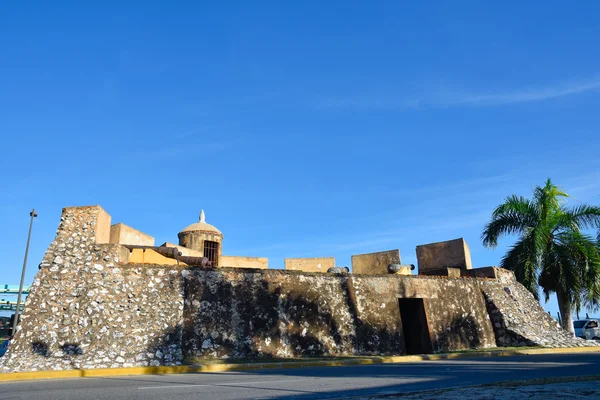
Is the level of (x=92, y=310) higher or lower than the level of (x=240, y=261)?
lower

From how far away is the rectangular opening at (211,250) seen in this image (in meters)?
25.1

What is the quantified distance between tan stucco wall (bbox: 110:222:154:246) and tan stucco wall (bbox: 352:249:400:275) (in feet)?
31.3

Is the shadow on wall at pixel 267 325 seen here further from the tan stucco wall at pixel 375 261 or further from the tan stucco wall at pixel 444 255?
the tan stucco wall at pixel 444 255

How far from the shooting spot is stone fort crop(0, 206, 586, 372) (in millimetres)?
13156

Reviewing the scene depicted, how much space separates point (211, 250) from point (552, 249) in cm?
1748

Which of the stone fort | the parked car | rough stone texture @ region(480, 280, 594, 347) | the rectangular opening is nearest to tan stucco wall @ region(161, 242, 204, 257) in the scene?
the rectangular opening

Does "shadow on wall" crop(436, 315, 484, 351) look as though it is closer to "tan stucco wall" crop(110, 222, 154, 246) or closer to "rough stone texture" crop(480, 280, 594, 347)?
"rough stone texture" crop(480, 280, 594, 347)

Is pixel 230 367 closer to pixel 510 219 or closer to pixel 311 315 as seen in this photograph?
pixel 311 315

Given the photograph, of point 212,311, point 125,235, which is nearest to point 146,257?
point 125,235

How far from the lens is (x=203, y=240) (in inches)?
997

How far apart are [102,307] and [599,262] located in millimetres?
21604

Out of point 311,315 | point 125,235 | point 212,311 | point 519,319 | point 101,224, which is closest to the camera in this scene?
point 212,311

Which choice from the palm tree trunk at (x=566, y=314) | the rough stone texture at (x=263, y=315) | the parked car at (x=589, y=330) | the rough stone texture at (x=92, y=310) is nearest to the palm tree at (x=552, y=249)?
the palm tree trunk at (x=566, y=314)

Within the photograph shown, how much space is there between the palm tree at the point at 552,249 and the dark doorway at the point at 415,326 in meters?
7.60
